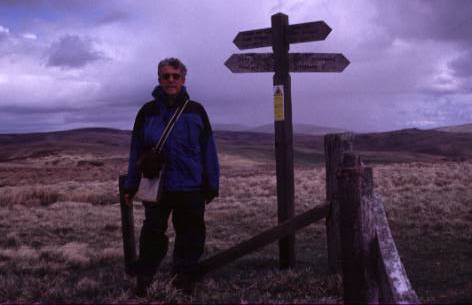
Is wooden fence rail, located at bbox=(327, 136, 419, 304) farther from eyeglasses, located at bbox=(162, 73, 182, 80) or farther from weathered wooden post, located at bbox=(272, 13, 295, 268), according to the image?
weathered wooden post, located at bbox=(272, 13, 295, 268)

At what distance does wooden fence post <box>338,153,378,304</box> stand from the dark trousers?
1.70 m

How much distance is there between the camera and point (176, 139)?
16.3ft

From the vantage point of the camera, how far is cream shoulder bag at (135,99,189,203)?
191 inches

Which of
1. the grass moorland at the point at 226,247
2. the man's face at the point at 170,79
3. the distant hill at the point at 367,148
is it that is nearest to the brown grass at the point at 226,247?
the grass moorland at the point at 226,247

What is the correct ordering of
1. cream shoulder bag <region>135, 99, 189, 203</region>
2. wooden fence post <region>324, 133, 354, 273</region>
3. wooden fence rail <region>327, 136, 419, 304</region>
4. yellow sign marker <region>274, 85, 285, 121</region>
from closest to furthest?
wooden fence rail <region>327, 136, 419, 304</region> → cream shoulder bag <region>135, 99, 189, 203</region> → wooden fence post <region>324, 133, 354, 273</region> → yellow sign marker <region>274, 85, 285, 121</region>

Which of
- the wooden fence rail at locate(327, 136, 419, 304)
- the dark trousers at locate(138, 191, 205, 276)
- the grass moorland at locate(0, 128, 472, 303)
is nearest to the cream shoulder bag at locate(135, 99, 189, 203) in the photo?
the dark trousers at locate(138, 191, 205, 276)

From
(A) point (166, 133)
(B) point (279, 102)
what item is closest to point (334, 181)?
(B) point (279, 102)

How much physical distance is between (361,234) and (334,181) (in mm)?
2027

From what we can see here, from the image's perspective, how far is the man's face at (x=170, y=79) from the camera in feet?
16.4

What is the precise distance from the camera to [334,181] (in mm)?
5707

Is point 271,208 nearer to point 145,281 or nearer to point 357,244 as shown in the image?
point 145,281

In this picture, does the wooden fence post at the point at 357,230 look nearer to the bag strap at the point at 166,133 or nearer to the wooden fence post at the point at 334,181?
the wooden fence post at the point at 334,181

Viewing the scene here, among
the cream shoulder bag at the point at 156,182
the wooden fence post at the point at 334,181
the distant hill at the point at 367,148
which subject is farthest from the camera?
the distant hill at the point at 367,148

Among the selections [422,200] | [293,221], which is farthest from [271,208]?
[293,221]
